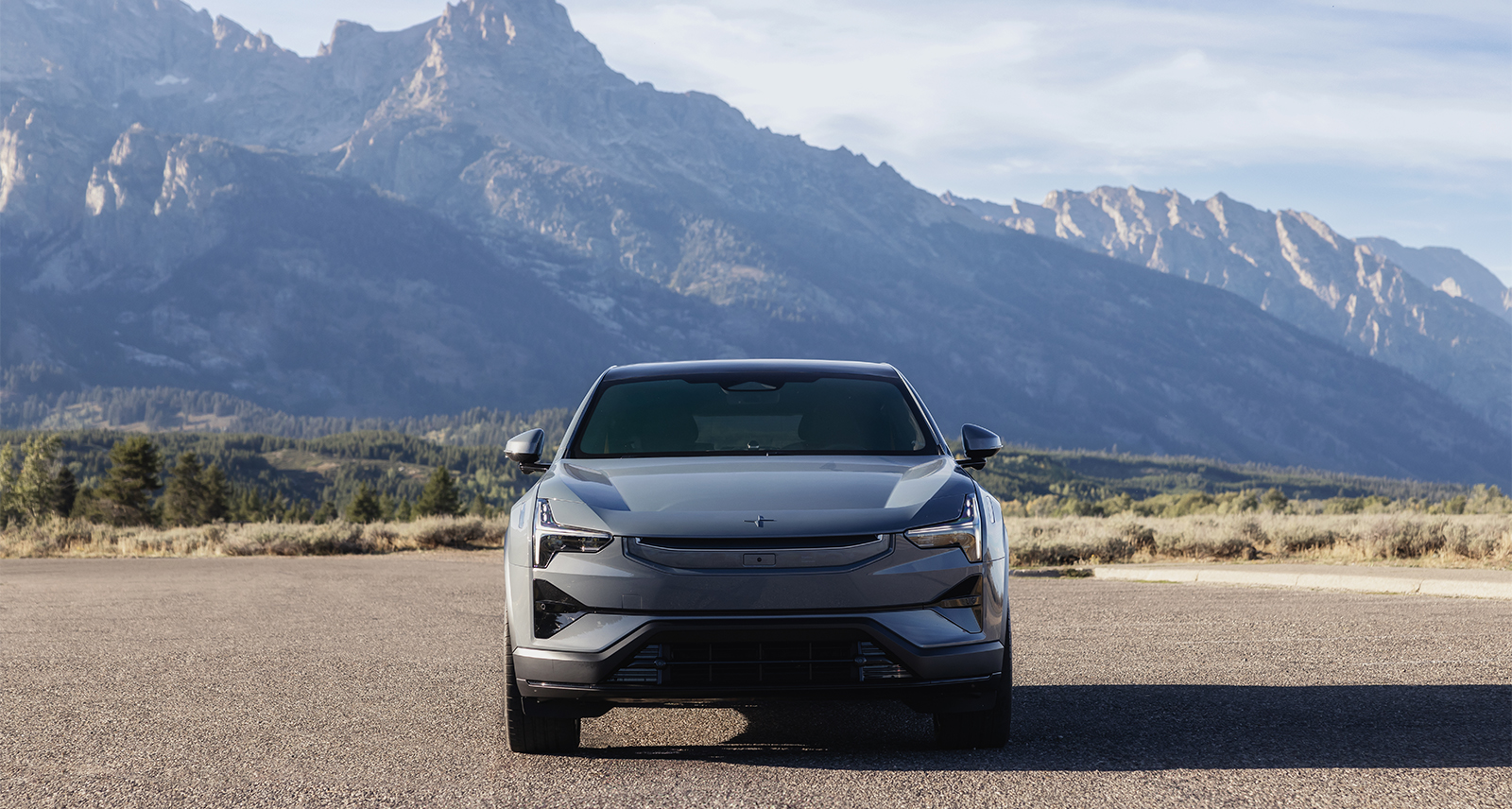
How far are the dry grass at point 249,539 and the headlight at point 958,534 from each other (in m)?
22.3

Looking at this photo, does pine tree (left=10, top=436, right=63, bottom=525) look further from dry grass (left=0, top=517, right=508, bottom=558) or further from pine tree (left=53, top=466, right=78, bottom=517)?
dry grass (left=0, top=517, right=508, bottom=558)

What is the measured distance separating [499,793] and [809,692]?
1.30 m

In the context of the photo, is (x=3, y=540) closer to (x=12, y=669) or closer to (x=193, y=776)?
(x=12, y=669)

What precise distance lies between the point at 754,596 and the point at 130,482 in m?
70.8

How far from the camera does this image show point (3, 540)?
25.8 m

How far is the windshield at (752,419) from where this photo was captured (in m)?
6.50

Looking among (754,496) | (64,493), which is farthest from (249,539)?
(64,493)

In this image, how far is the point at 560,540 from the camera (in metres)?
5.14

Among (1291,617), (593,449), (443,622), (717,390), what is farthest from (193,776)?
(1291,617)

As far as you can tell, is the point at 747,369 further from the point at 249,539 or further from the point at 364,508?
the point at 364,508

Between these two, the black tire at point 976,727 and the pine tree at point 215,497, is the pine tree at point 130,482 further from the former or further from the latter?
the black tire at point 976,727

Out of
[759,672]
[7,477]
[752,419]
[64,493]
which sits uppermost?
[752,419]

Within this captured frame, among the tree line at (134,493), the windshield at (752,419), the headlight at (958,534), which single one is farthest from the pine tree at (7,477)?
the headlight at (958,534)

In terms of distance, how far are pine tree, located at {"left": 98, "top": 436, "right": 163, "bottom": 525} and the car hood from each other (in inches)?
2721
